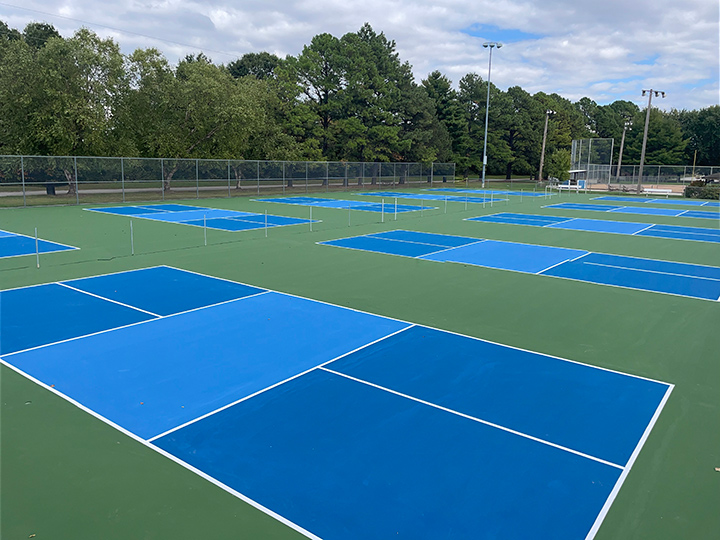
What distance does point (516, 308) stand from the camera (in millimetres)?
11969

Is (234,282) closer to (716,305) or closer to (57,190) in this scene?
(716,305)

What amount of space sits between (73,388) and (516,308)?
8306 millimetres

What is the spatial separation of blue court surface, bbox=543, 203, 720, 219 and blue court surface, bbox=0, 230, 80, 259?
29920 mm

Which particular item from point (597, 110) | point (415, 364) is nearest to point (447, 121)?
point (597, 110)

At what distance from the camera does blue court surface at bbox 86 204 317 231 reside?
24484mm

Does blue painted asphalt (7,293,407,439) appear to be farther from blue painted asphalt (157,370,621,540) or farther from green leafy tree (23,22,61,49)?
green leafy tree (23,22,61,49)

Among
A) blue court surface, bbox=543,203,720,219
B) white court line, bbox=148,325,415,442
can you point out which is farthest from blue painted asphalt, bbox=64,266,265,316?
blue court surface, bbox=543,203,720,219

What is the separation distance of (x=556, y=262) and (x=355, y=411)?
12042 mm

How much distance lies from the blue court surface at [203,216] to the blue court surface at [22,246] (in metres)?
5.53

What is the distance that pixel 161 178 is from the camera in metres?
37.3

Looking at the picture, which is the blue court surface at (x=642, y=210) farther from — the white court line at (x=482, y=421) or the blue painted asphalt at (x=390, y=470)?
the blue painted asphalt at (x=390, y=470)

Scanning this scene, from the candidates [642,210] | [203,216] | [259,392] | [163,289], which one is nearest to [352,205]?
[203,216]

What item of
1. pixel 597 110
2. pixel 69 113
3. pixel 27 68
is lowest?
pixel 69 113

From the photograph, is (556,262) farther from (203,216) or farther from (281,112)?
(281,112)
